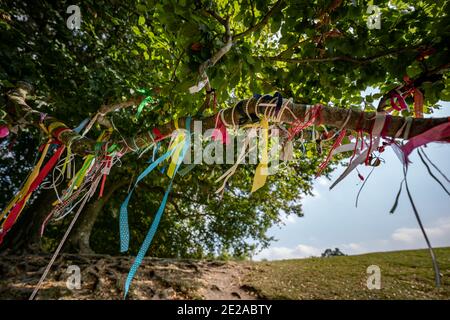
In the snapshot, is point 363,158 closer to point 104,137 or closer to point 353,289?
point 104,137

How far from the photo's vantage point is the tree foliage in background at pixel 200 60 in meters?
2.06

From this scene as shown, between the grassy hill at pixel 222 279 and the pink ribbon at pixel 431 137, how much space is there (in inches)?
200

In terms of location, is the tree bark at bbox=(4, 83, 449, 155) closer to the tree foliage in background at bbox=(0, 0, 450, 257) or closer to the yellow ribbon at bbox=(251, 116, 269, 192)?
the yellow ribbon at bbox=(251, 116, 269, 192)

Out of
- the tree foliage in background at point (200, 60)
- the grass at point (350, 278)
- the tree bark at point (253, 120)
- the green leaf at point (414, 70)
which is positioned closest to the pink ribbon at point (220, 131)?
the tree bark at point (253, 120)

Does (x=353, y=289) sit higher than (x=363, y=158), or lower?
lower

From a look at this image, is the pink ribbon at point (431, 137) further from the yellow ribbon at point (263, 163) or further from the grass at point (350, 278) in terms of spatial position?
the grass at point (350, 278)

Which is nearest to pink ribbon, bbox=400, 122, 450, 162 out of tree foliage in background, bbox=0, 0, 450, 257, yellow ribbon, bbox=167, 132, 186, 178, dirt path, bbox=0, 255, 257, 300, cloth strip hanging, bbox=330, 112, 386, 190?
cloth strip hanging, bbox=330, 112, 386, 190

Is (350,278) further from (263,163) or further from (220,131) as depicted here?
(220,131)

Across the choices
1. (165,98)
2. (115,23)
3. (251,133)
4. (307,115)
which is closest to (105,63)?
(115,23)

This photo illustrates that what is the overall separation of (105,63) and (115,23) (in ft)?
2.70

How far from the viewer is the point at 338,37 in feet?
7.62

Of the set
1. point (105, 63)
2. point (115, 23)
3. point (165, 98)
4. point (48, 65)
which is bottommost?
point (165, 98)

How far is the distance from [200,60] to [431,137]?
1.41 m
